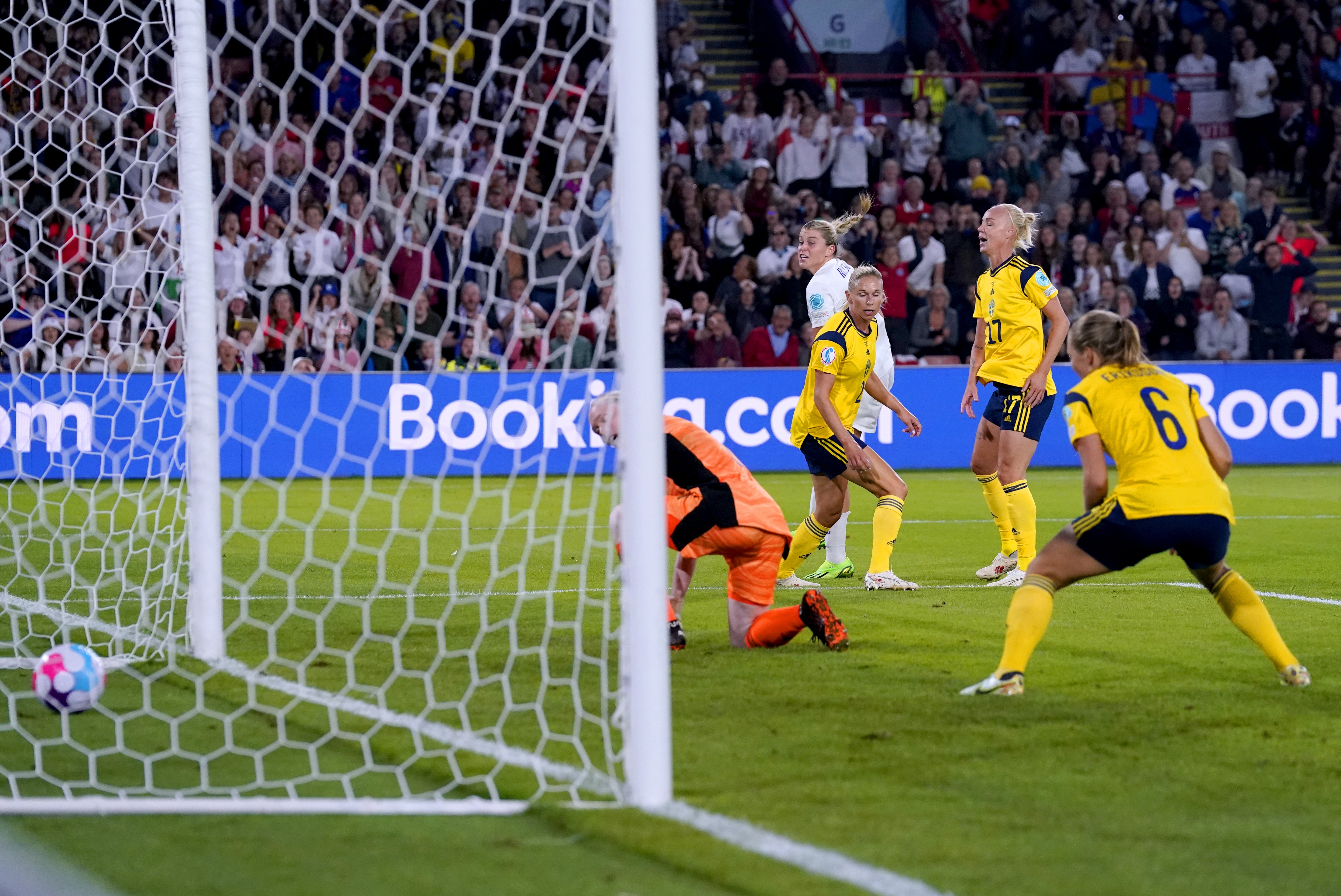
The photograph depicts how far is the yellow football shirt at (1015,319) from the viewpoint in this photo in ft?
25.3

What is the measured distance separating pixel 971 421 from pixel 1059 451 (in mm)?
1041

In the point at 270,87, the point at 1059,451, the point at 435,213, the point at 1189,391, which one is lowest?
the point at 1059,451

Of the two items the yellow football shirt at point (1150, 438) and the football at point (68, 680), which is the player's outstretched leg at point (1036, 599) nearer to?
the yellow football shirt at point (1150, 438)

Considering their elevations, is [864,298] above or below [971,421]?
above

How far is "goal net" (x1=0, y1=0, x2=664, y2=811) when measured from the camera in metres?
4.08

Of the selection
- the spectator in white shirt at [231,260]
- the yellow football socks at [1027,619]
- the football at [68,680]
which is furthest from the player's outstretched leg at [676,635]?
the spectator in white shirt at [231,260]

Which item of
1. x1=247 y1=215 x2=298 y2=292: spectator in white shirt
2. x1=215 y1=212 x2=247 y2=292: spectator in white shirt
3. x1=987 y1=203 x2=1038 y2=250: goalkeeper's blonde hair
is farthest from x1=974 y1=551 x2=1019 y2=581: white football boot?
x1=215 y1=212 x2=247 y2=292: spectator in white shirt

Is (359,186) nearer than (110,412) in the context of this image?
Yes

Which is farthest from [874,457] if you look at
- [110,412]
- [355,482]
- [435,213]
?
[355,482]

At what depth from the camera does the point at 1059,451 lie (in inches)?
611

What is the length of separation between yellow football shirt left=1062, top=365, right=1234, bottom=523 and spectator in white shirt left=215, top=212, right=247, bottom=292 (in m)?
4.47

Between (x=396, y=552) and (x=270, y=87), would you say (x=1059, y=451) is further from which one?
(x=270, y=87)

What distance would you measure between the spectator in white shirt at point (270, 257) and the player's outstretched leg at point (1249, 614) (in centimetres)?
365

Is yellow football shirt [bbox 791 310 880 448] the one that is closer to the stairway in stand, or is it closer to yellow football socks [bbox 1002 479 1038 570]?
yellow football socks [bbox 1002 479 1038 570]
